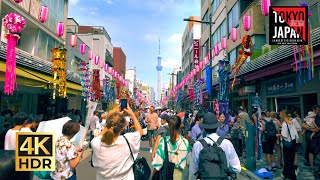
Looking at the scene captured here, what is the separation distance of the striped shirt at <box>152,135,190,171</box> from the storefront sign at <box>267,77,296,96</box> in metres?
9.56

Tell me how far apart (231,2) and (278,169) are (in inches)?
702

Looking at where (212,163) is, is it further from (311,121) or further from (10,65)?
(10,65)

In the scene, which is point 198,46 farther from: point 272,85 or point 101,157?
point 101,157

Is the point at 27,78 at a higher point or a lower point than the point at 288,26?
lower

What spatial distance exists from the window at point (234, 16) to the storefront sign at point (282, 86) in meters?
8.49

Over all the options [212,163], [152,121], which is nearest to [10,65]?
[152,121]

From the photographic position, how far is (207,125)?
11.9ft

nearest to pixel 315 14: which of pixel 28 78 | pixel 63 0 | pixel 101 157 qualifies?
pixel 101 157

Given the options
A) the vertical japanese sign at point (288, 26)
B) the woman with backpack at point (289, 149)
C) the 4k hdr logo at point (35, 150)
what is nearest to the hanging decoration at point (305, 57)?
the vertical japanese sign at point (288, 26)

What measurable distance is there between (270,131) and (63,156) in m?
6.63

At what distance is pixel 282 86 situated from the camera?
1276 centimetres

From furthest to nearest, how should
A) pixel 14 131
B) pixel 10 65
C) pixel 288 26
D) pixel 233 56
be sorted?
pixel 233 56
pixel 10 65
pixel 288 26
pixel 14 131

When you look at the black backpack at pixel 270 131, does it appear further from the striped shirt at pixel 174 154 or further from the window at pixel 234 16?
the window at pixel 234 16

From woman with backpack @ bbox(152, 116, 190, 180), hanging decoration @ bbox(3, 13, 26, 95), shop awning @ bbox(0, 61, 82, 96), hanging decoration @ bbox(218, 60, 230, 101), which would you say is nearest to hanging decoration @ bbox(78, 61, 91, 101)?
shop awning @ bbox(0, 61, 82, 96)
